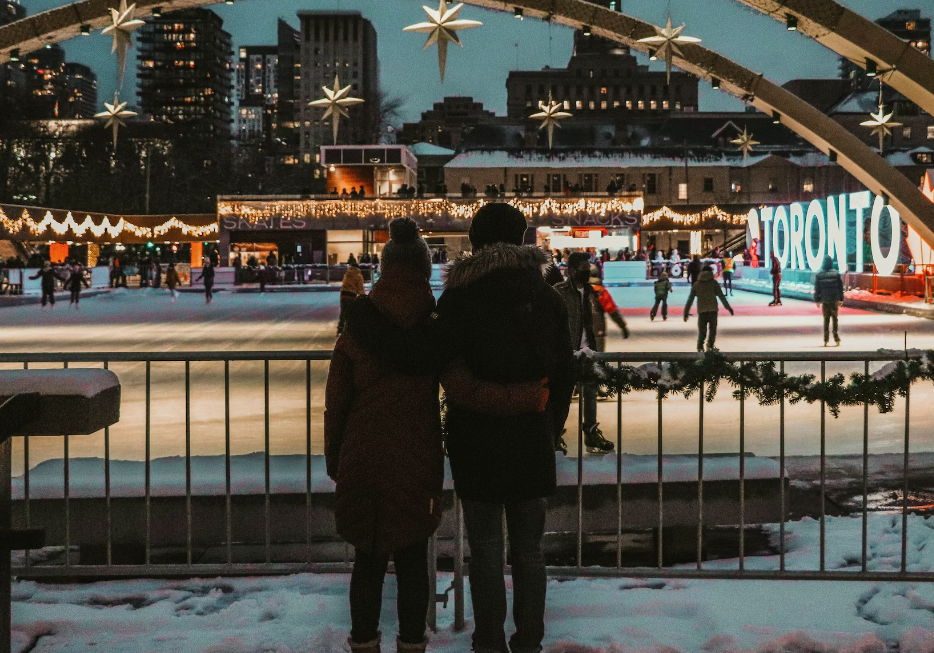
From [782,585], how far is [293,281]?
45152 mm

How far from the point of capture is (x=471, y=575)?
362 centimetres

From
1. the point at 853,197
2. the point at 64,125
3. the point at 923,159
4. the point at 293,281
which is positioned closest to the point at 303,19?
the point at 64,125

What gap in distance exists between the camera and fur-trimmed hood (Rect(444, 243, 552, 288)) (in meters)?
3.47

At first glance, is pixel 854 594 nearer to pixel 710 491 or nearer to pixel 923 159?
pixel 710 491

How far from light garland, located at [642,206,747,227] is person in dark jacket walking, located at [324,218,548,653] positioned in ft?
216

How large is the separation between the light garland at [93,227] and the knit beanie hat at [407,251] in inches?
1652

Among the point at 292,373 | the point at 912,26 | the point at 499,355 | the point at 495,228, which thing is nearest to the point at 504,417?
the point at 499,355

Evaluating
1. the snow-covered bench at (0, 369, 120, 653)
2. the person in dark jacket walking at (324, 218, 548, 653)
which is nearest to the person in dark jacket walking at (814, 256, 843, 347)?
the person in dark jacket walking at (324, 218, 548, 653)

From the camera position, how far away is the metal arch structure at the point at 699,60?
1495 cm

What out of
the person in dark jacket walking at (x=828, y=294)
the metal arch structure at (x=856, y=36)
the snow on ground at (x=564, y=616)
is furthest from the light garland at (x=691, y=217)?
the snow on ground at (x=564, y=616)

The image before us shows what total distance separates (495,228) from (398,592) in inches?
53.6

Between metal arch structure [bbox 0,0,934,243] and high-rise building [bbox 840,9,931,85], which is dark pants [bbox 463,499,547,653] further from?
high-rise building [bbox 840,9,931,85]

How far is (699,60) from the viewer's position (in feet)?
55.0

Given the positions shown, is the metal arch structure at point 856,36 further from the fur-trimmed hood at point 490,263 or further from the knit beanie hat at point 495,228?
the fur-trimmed hood at point 490,263
